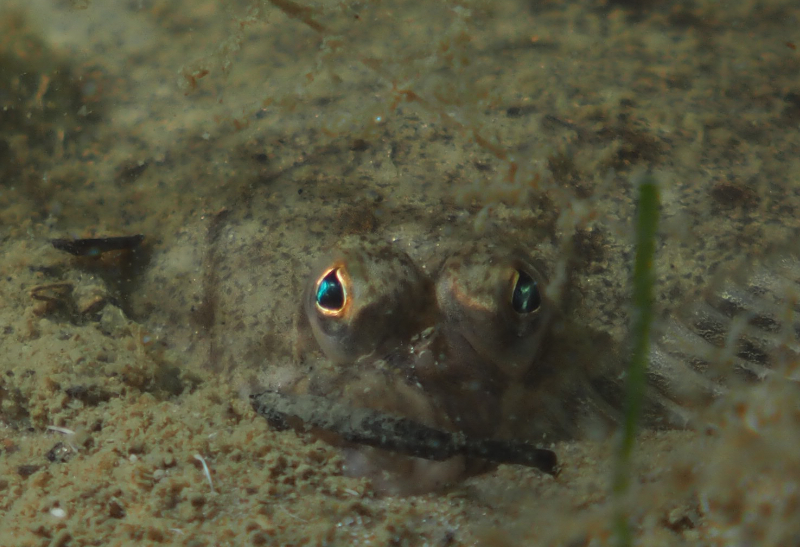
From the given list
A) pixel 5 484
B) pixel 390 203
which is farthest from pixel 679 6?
pixel 5 484

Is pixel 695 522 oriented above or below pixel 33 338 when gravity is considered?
above

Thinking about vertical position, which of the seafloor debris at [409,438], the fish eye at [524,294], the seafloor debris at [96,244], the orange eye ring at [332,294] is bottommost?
the seafloor debris at [409,438]

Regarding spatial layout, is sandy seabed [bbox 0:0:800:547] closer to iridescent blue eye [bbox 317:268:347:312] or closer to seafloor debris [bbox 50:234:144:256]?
seafloor debris [bbox 50:234:144:256]

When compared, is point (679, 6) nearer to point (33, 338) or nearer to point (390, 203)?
point (390, 203)

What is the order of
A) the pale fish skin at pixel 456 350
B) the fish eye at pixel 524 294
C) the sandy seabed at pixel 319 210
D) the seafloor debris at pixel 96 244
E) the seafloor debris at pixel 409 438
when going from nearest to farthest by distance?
1. the sandy seabed at pixel 319 210
2. the seafloor debris at pixel 409 438
3. the pale fish skin at pixel 456 350
4. the fish eye at pixel 524 294
5. the seafloor debris at pixel 96 244

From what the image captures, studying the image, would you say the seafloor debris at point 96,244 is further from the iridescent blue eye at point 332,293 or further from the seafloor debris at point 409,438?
the seafloor debris at point 409,438

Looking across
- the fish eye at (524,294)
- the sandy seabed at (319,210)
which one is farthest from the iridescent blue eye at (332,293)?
the fish eye at (524,294)
